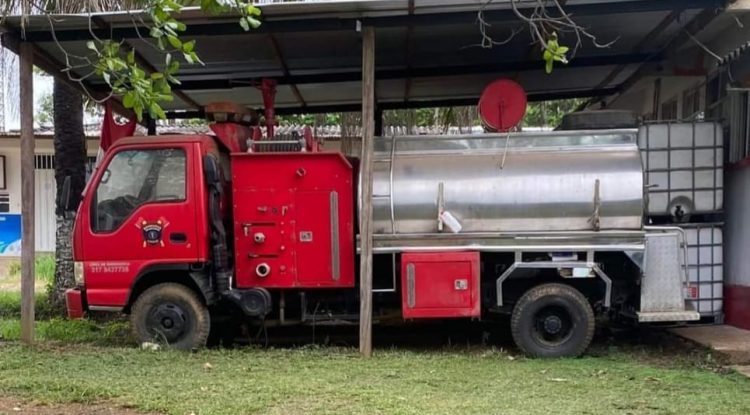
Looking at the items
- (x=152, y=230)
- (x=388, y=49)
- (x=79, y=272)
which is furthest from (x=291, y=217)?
(x=388, y=49)

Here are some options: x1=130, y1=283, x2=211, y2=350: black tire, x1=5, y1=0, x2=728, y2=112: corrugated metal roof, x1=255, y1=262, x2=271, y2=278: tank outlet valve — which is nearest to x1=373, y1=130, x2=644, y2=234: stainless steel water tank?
x1=255, y1=262, x2=271, y2=278: tank outlet valve

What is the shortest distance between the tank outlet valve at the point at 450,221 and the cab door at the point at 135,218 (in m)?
2.53

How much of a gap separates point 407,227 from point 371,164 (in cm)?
74

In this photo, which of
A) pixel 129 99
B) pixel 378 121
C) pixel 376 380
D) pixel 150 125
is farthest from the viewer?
pixel 378 121

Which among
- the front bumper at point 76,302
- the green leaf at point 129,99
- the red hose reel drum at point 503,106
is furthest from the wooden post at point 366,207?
the green leaf at point 129,99

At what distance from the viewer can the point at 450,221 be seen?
24.6 feet

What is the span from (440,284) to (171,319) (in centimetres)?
282

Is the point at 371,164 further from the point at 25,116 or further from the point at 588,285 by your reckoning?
the point at 25,116

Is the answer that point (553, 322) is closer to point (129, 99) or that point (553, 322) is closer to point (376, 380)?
point (376, 380)

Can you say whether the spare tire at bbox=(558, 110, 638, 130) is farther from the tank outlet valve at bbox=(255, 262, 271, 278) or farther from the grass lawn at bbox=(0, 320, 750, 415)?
the tank outlet valve at bbox=(255, 262, 271, 278)

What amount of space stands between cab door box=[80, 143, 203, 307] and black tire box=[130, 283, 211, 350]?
9.5 inches

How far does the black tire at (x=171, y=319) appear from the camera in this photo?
306 inches

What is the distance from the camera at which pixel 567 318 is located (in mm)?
7691

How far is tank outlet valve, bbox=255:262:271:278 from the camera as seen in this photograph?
306 inches
